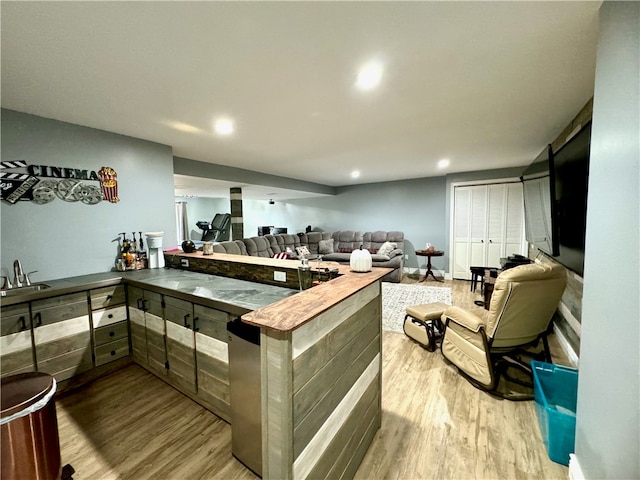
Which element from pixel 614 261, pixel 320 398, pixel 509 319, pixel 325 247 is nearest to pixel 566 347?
pixel 509 319

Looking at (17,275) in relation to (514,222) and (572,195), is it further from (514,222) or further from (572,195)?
(514,222)

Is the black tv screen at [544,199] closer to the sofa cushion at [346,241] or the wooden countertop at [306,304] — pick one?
the wooden countertop at [306,304]

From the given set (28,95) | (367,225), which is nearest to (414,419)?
(28,95)

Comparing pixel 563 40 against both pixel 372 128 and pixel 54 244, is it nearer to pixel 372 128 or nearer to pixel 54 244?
pixel 372 128

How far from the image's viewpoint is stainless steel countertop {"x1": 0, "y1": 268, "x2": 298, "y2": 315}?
1.77m

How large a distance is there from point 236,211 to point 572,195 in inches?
240

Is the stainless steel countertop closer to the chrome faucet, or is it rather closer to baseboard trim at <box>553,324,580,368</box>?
the chrome faucet

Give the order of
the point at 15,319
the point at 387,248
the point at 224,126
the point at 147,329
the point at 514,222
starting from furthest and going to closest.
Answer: the point at 387,248
the point at 514,222
the point at 224,126
the point at 147,329
the point at 15,319

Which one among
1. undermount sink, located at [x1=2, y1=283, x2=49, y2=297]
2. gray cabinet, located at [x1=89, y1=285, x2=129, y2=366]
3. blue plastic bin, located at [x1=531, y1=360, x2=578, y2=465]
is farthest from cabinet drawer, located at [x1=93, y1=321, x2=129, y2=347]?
blue plastic bin, located at [x1=531, y1=360, x2=578, y2=465]

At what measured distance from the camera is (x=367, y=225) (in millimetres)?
7750

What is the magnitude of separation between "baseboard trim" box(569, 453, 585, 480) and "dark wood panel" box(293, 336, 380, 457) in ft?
3.91

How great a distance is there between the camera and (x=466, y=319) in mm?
2254

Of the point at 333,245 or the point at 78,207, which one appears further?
the point at 333,245

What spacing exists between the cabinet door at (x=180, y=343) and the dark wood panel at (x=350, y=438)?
1.22 m
